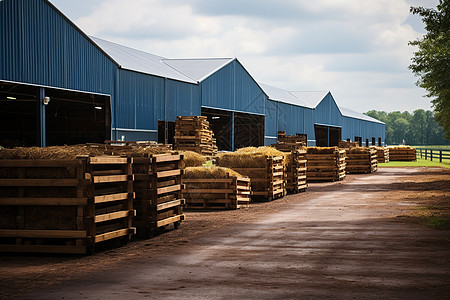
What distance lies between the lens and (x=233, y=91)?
136 feet

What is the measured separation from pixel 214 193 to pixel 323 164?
1549 centimetres

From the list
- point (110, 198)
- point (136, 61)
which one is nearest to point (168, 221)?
point (110, 198)

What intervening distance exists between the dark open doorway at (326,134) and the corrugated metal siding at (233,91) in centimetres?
1952

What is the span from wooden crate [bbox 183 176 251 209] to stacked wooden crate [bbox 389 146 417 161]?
175 feet

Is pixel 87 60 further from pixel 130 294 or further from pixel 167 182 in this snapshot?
pixel 130 294

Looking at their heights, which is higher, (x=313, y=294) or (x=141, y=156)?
(x=141, y=156)

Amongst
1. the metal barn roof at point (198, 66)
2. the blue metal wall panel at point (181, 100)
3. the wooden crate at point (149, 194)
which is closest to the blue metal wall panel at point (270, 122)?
the metal barn roof at point (198, 66)

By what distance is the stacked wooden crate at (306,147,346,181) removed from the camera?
107 feet

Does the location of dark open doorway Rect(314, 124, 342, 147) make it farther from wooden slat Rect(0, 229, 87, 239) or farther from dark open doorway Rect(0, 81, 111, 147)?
wooden slat Rect(0, 229, 87, 239)

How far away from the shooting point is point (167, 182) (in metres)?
13.4

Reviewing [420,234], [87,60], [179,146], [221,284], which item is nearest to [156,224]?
[221,284]

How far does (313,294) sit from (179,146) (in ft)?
77.7

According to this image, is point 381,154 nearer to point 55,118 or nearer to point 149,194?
point 55,118

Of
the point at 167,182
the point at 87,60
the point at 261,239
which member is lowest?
the point at 261,239
